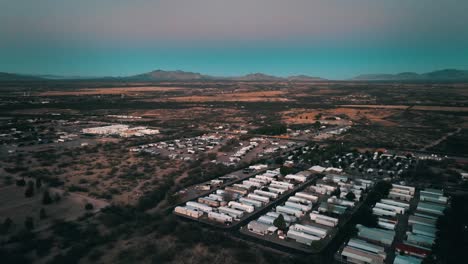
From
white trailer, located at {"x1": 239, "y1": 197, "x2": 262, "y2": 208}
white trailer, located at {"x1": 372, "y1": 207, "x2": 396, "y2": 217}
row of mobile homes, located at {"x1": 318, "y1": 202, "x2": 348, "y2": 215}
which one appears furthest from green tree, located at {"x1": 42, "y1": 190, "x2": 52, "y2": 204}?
white trailer, located at {"x1": 372, "y1": 207, "x2": 396, "y2": 217}

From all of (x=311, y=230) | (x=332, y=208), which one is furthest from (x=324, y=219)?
(x=311, y=230)

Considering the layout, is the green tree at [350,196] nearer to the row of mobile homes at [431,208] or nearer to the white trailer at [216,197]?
the row of mobile homes at [431,208]

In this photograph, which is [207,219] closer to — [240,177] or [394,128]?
[240,177]

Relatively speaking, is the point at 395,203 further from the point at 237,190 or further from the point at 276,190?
the point at 237,190

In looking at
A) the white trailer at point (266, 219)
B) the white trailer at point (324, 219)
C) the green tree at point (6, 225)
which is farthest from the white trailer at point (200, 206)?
the green tree at point (6, 225)

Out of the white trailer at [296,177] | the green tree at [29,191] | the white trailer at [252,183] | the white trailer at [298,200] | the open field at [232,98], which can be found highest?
the open field at [232,98]
